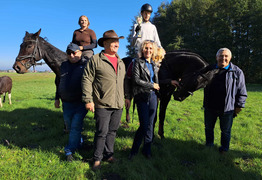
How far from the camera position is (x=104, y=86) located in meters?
2.83

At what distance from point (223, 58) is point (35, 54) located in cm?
490

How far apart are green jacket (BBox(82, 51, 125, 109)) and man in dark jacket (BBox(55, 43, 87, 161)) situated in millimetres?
512

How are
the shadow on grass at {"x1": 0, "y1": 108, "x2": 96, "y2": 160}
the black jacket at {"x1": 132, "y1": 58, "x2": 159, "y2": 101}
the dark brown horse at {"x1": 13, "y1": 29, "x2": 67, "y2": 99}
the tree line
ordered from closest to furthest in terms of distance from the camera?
the black jacket at {"x1": 132, "y1": 58, "x2": 159, "y2": 101} < the shadow on grass at {"x1": 0, "y1": 108, "x2": 96, "y2": 160} < the dark brown horse at {"x1": 13, "y1": 29, "x2": 67, "y2": 99} < the tree line

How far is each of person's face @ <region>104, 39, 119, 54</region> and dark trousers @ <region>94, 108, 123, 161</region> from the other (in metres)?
1.16

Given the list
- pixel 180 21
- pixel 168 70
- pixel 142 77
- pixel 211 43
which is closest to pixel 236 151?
pixel 168 70

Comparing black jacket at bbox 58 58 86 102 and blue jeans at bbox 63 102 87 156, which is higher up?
black jacket at bbox 58 58 86 102

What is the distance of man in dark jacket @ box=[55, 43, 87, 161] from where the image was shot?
→ 3160mm

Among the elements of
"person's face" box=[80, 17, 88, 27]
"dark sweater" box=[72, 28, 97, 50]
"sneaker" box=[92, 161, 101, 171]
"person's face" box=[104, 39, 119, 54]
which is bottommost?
"sneaker" box=[92, 161, 101, 171]

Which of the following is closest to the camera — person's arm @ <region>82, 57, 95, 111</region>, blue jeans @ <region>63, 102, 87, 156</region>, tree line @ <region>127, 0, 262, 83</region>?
person's arm @ <region>82, 57, 95, 111</region>

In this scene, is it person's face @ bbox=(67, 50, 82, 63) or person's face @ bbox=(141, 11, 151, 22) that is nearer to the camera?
person's face @ bbox=(67, 50, 82, 63)

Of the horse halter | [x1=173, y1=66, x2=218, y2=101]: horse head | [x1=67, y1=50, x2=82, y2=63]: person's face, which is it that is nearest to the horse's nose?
the horse halter

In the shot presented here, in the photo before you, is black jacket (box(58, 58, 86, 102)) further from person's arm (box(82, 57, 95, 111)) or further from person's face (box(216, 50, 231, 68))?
person's face (box(216, 50, 231, 68))

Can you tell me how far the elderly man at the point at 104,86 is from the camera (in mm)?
2770

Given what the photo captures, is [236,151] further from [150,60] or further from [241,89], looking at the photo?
[150,60]
